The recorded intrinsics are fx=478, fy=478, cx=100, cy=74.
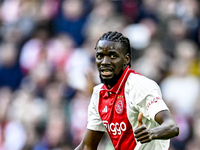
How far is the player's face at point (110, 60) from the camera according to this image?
180 inches

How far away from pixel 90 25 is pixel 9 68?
207 cm

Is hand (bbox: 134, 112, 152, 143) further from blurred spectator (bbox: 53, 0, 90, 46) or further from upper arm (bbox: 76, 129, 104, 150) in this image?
blurred spectator (bbox: 53, 0, 90, 46)

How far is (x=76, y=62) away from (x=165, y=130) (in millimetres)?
5923

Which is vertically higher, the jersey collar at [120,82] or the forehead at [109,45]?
the forehead at [109,45]

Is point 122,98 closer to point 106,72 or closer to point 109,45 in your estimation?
point 106,72

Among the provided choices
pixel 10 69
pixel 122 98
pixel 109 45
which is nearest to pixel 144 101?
pixel 122 98

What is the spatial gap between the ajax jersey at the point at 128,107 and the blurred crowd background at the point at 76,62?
341cm

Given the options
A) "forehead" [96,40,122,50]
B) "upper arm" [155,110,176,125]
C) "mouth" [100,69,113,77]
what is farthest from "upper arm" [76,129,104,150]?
"upper arm" [155,110,176,125]

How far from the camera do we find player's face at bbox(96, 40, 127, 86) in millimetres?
4574

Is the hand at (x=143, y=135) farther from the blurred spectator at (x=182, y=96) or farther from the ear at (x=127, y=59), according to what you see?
the blurred spectator at (x=182, y=96)

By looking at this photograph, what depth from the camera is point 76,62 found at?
9656 millimetres

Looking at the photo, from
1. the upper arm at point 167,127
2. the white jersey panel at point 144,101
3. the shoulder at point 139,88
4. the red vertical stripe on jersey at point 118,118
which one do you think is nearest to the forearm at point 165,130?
the upper arm at point 167,127

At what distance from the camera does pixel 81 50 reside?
9828mm

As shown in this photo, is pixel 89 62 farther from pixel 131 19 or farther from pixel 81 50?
pixel 131 19
